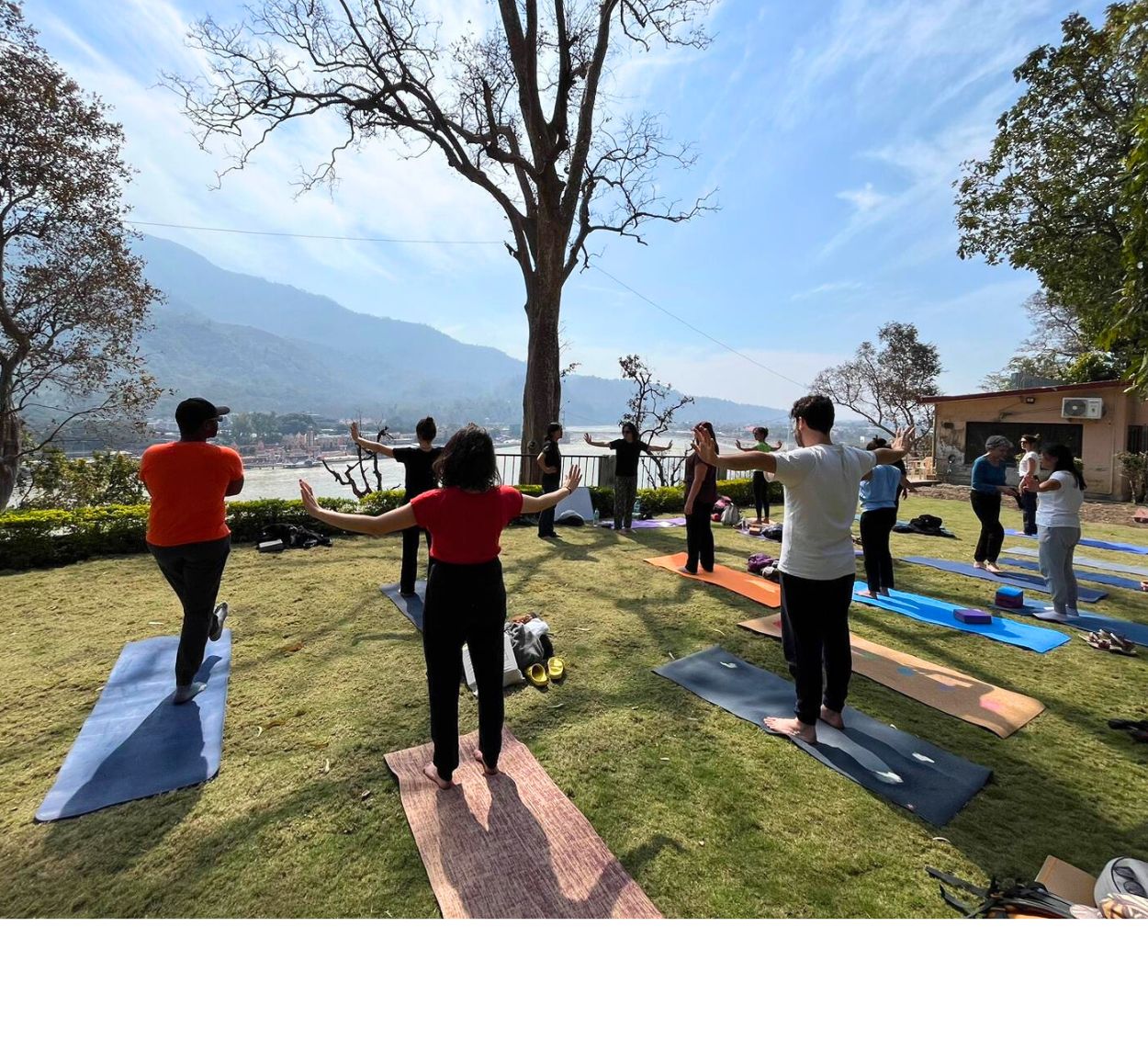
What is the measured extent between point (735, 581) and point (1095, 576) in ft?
16.1

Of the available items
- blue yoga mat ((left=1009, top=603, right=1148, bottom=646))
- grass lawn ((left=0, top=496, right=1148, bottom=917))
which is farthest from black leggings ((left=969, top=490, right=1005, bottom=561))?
grass lawn ((left=0, top=496, right=1148, bottom=917))

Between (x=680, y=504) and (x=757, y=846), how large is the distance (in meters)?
10.4

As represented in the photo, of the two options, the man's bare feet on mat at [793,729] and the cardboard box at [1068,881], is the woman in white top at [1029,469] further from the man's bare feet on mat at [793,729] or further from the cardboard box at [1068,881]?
the cardboard box at [1068,881]

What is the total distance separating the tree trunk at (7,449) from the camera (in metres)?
11.8

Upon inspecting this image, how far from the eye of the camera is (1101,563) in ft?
25.4

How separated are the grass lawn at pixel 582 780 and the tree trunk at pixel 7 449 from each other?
10.0 meters

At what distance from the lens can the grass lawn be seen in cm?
212

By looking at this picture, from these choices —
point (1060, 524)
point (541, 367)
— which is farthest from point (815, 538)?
point (541, 367)

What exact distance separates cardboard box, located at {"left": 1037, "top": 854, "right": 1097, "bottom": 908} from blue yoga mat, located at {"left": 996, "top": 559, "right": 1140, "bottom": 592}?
5.40 metres

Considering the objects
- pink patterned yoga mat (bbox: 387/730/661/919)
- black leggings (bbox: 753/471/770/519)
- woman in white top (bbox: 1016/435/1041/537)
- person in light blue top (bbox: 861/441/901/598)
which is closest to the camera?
pink patterned yoga mat (bbox: 387/730/661/919)

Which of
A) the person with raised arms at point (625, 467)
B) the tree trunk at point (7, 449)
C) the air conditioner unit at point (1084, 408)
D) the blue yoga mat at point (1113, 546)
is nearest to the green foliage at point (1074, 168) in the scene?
the air conditioner unit at point (1084, 408)

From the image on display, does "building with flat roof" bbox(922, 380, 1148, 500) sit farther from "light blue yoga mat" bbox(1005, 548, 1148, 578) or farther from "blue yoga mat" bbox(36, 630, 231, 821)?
"blue yoga mat" bbox(36, 630, 231, 821)

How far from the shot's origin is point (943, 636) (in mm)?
4832

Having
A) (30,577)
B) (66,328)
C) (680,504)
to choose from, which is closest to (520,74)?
(680,504)
